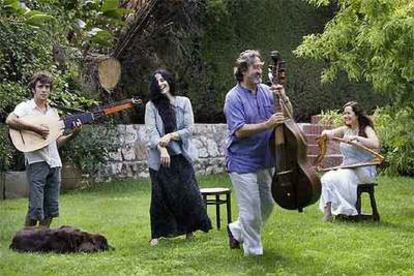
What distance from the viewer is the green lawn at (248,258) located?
564cm

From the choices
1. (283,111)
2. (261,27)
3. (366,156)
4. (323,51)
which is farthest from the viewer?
(261,27)

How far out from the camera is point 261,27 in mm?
15305

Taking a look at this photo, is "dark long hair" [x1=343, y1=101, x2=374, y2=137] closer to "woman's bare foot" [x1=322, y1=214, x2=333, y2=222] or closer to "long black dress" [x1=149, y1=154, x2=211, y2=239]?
"woman's bare foot" [x1=322, y1=214, x2=333, y2=222]

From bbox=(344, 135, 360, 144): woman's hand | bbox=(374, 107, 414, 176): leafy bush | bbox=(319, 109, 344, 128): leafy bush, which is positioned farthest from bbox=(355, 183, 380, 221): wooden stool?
bbox=(319, 109, 344, 128): leafy bush

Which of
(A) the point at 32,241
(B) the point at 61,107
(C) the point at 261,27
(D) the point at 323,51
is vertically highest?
(C) the point at 261,27

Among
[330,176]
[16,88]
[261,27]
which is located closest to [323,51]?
[330,176]

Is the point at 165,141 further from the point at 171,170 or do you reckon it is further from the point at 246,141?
the point at 246,141

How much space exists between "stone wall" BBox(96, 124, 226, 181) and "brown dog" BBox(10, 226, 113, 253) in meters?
6.41

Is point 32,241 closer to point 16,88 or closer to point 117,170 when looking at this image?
point 16,88

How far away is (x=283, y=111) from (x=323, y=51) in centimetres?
356

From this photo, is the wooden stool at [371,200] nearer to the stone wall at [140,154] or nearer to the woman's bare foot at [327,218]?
the woman's bare foot at [327,218]

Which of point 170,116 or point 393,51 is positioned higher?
point 393,51

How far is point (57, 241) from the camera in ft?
21.3

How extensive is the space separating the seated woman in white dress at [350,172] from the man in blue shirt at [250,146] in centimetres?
215
